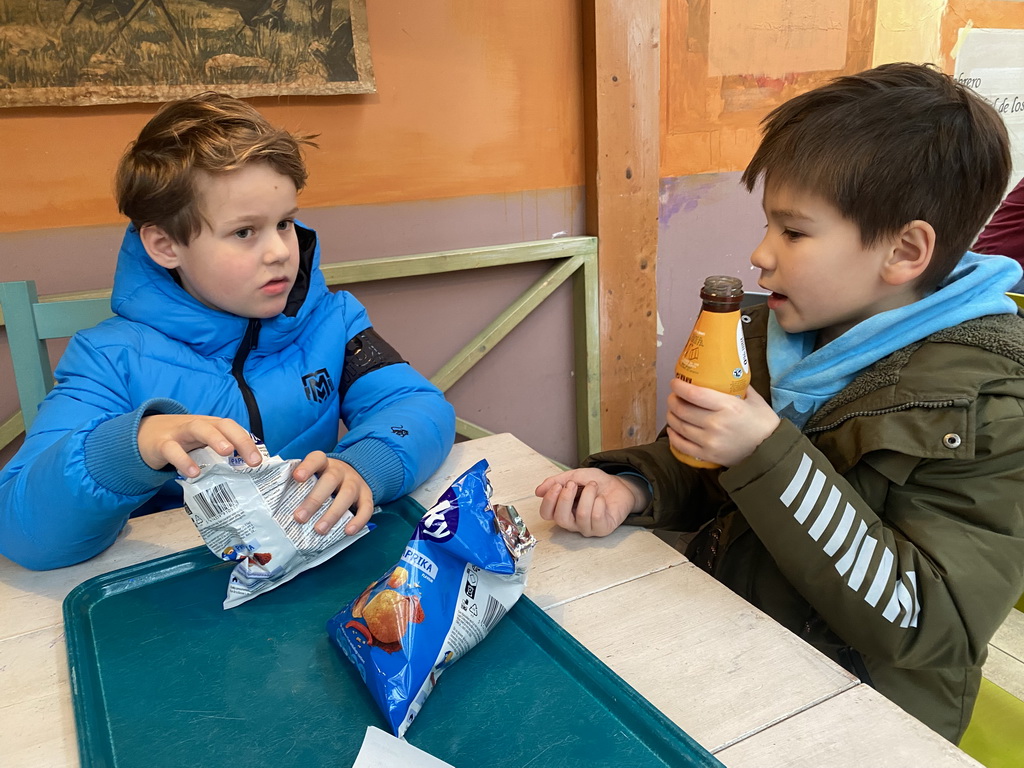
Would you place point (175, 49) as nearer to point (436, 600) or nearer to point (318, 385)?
point (318, 385)

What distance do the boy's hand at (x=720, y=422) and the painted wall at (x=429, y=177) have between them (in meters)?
1.37

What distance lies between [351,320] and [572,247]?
107cm

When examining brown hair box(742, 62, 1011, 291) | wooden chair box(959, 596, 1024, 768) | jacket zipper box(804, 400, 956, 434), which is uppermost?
brown hair box(742, 62, 1011, 291)

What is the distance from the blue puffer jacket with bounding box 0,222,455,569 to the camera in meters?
0.83

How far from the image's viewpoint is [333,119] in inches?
72.7

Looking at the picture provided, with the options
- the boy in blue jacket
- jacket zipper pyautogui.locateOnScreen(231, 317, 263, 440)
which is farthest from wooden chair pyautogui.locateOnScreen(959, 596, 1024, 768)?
jacket zipper pyautogui.locateOnScreen(231, 317, 263, 440)

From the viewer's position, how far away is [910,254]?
88 centimetres

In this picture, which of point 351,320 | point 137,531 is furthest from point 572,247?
point 137,531

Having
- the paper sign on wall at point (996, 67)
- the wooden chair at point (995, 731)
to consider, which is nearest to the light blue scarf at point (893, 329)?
the wooden chair at point (995, 731)

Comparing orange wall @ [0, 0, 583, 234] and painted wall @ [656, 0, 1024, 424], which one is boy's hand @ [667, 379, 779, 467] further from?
painted wall @ [656, 0, 1024, 424]

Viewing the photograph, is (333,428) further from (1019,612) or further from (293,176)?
(1019,612)

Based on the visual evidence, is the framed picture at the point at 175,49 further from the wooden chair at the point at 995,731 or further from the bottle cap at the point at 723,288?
the wooden chair at the point at 995,731

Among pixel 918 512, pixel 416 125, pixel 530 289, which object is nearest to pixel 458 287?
pixel 530 289

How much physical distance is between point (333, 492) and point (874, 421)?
62cm
